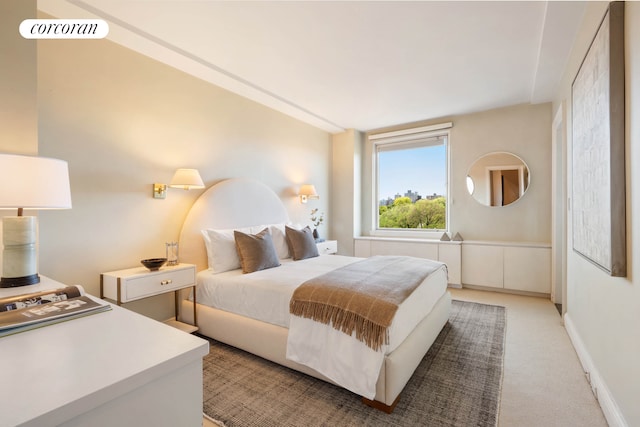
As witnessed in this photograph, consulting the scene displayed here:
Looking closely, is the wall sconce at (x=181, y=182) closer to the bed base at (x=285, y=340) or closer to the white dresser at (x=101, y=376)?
the bed base at (x=285, y=340)

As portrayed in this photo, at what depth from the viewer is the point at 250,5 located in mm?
2166

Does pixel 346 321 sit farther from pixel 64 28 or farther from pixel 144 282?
pixel 64 28

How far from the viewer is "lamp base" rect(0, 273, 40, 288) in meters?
1.51

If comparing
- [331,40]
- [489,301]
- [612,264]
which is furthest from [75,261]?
[489,301]

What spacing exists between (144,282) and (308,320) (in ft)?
4.39

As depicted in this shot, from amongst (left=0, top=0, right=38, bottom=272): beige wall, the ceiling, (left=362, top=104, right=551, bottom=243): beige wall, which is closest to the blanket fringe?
(left=0, top=0, right=38, bottom=272): beige wall

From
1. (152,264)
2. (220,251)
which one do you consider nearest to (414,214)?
(220,251)

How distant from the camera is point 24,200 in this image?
4.74ft

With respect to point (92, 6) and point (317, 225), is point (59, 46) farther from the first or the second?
point (317, 225)

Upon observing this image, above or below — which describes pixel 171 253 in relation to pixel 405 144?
below

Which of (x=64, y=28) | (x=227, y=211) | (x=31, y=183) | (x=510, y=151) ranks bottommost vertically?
(x=227, y=211)

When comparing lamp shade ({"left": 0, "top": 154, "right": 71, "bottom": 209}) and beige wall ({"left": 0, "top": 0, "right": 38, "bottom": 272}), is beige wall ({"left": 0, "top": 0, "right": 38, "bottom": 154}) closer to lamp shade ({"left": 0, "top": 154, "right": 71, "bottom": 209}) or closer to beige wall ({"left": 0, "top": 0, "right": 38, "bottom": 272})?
beige wall ({"left": 0, "top": 0, "right": 38, "bottom": 272})

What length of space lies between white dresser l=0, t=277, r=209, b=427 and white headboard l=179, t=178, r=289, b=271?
2.01 meters

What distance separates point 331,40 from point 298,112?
1819 mm
